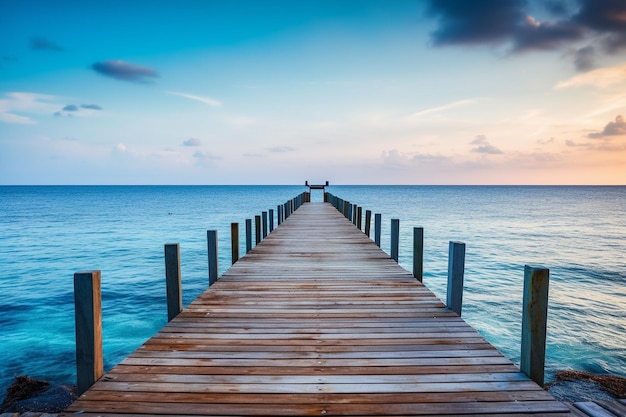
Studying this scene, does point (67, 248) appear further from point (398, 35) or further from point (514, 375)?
point (514, 375)

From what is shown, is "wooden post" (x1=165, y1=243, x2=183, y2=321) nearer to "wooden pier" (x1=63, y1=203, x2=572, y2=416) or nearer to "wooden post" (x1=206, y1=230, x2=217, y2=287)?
"wooden pier" (x1=63, y1=203, x2=572, y2=416)

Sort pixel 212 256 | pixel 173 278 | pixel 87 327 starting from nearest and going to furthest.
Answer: pixel 87 327
pixel 173 278
pixel 212 256

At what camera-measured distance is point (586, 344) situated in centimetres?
993

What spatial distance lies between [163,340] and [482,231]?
3518cm

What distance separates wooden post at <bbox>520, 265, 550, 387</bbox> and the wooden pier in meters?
0.21

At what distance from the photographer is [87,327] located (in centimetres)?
311

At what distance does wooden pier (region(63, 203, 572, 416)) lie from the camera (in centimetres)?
271

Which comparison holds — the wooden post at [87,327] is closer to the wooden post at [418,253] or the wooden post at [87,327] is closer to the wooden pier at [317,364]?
the wooden pier at [317,364]

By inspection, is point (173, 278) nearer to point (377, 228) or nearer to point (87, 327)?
point (87, 327)

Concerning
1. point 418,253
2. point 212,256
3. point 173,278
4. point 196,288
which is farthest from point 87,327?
point 196,288

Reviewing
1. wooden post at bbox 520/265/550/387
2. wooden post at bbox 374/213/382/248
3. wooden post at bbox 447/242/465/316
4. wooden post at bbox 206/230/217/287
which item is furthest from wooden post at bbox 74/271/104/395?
wooden post at bbox 374/213/382/248

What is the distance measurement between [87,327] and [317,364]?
2088mm

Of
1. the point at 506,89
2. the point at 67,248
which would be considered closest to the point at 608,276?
the point at 506,89

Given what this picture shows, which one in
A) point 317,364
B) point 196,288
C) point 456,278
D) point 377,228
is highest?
point 456,278
